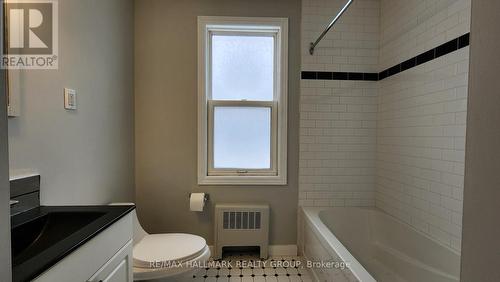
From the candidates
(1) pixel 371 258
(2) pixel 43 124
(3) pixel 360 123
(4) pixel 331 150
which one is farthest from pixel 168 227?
(3) pixel 360 123

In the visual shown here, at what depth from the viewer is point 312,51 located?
2.39 meters

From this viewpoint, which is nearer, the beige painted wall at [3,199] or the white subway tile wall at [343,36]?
the beige painted wall at [3,199]

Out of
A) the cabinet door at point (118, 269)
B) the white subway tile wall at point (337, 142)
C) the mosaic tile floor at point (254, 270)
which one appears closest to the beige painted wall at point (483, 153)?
the cabinet door at point (118, 269)

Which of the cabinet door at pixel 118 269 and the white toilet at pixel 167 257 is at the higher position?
the cabinet door at pixel 118 269

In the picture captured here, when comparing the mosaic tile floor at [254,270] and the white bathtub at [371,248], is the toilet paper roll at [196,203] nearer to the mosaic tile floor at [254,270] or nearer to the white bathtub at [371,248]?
the mosaic tile floor at [254,270]

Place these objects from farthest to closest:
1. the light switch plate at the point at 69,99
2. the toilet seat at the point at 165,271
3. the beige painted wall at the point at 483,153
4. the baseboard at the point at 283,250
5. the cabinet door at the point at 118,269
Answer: the baseboard at the point at 283,250, the toilet seat at the point at 165,271, the light switch plate at the point at 69,99, the cabinet door at the point at 118,269, the beige painted wall at the point at 483,153

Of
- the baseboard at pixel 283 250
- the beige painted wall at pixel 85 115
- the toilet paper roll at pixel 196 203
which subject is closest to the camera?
the beige painted wall at pixel 85 115

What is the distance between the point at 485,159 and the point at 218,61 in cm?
228

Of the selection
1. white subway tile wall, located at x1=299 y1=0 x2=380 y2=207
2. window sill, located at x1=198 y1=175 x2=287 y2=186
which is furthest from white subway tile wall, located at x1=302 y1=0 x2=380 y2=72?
window sill, located at x1=198 y1=175 x2=287 y2=186

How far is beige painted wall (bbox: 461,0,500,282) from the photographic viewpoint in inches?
17.6

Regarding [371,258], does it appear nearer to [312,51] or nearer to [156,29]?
[312,51]

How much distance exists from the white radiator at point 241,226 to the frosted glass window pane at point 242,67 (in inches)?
39.9

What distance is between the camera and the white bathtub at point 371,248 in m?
1.64

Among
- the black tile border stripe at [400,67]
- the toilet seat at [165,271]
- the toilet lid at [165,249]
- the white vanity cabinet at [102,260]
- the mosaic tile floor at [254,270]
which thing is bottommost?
the mosaic tile floor at [254,270]
